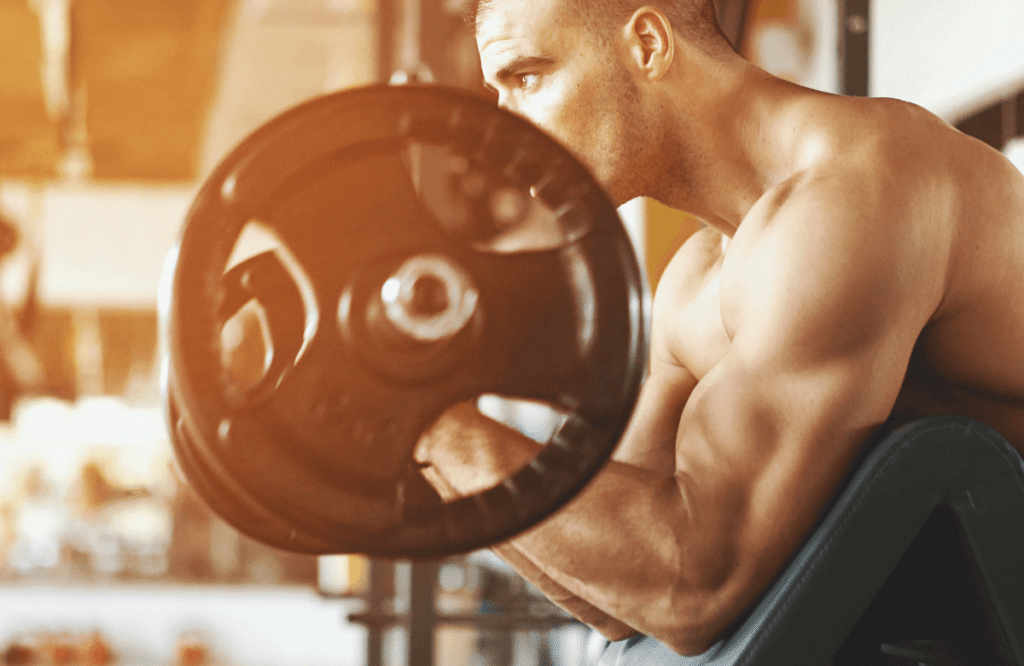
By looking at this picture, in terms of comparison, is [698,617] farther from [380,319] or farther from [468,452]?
[380,319]

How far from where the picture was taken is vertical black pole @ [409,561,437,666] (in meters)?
2.04

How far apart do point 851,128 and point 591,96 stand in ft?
0.81

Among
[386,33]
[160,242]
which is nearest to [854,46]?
[386,33]

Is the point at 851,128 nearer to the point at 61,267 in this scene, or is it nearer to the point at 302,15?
the point at 302,15

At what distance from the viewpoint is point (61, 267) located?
5621 mm

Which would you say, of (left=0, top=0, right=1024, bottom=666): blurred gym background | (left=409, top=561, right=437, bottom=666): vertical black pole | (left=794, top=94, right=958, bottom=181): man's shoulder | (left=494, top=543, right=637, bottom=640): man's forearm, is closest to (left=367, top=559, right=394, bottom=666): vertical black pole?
(left=0, top=0, right=1024, bottom=666): blurred gym background

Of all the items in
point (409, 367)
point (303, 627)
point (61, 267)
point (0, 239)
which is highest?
point (409, 367)

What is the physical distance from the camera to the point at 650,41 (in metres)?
0.98

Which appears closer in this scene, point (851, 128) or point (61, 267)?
point (851, 128)

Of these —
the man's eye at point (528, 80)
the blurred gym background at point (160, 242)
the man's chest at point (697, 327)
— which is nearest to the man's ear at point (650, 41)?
the man's eye at point (528, 80)

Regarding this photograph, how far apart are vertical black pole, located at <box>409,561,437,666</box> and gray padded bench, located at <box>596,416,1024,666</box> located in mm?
1298

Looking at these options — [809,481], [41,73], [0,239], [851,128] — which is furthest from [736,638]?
[41,73]

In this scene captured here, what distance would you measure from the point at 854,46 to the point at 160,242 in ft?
16.1

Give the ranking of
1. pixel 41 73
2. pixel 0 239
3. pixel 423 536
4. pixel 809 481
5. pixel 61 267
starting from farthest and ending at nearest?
pixel 61 267 → pixel 41 73 → pixel 0 239 → pixel 809 481 → pixel 423 536
